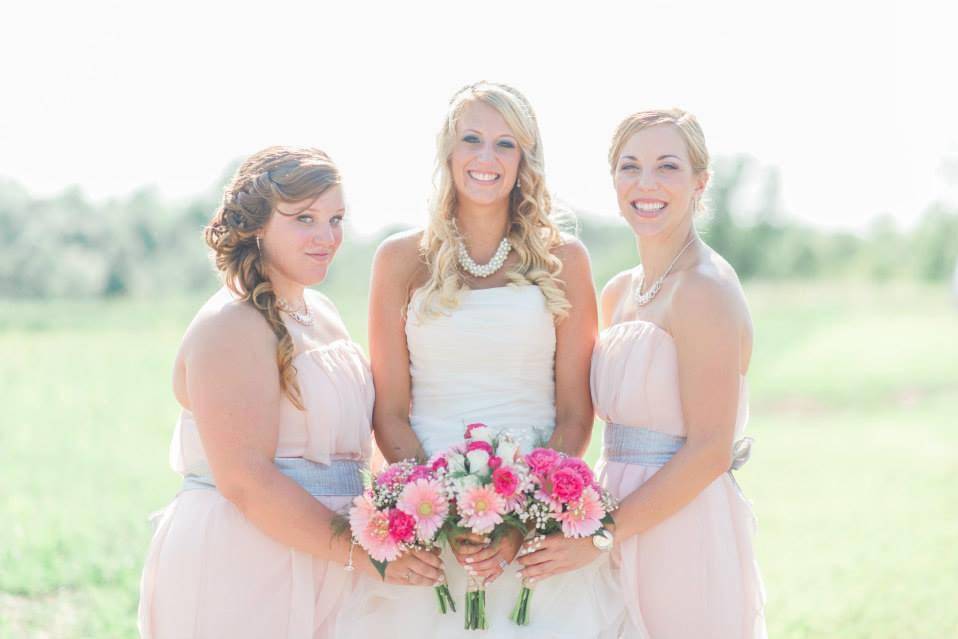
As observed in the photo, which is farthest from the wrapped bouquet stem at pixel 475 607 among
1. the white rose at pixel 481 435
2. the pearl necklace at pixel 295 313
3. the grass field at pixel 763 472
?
the grass field at pixel 763 472

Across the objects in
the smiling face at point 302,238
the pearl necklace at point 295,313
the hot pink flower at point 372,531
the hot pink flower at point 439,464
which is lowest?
the hot pink flower at point 372,531

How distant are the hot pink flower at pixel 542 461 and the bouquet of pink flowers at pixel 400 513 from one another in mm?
365

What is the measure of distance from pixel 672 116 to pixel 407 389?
6.07 ft

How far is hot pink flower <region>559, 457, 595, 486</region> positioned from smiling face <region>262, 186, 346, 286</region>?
1412mm

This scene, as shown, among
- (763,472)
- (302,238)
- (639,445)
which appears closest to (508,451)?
(639,445)

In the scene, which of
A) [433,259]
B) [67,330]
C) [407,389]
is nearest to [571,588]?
[407,389]

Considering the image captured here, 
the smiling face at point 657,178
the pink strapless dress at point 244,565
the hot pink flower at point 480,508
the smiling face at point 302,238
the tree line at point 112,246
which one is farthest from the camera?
the tree line at point 112,246

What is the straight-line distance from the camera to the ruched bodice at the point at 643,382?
15.3 feet

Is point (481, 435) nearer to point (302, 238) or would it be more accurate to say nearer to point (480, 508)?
point (480, 508)

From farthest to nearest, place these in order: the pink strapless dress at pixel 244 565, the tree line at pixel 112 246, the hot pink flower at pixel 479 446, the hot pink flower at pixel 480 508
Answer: the tree line at pixel 112 246 → the pink strapless dress at pixel 244 565 → the hot pink flower at pixel 479 446 → the hot pink flower at pixel 480 508

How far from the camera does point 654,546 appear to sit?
184 inches

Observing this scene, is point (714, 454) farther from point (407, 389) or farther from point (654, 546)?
point (407, 389)

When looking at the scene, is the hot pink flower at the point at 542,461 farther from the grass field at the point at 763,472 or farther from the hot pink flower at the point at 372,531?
the grass field at the point at 763,472

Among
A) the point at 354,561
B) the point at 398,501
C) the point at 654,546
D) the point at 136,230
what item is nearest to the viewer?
the point at 398,501
